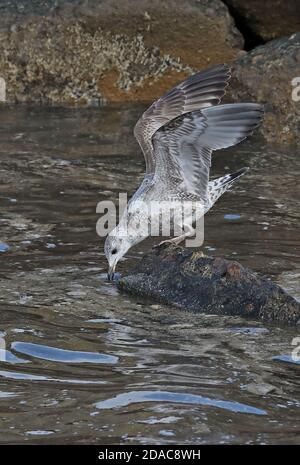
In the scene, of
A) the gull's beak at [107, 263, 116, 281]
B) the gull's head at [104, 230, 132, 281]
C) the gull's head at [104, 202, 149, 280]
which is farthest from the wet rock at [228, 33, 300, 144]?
the gull's beak at [107, 263, 116, 281]

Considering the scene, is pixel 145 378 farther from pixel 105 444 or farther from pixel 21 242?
pixel 21 242

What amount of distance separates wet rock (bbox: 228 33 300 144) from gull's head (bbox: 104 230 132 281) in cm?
368

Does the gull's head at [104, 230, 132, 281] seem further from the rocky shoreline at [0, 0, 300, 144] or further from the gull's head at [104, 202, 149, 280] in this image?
the rocky shoreline at [0, 0, 300, 144]

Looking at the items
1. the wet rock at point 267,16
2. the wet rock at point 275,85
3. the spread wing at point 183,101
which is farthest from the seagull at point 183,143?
the wet rock at point 267,16

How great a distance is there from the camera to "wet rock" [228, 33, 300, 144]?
1077 cm

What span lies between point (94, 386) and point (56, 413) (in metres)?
0.39

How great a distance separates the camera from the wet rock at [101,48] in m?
12.3

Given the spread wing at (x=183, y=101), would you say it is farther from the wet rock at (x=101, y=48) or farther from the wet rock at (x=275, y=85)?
the wet rock at (x=101, y=48)

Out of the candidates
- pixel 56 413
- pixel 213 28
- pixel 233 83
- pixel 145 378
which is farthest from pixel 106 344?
pixel 213 28

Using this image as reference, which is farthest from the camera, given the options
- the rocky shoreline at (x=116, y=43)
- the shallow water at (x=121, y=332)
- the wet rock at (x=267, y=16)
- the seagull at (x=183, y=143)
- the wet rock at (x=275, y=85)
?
the rocky shoreline at (x=116, y=43)

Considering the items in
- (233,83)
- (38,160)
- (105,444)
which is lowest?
(105,444)

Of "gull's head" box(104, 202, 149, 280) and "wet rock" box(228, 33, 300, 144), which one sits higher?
"wet rock" box(228, 33, 300, 144)

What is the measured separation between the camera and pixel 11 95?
41.1 feet

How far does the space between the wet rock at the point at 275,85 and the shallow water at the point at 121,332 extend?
0.45 metres
